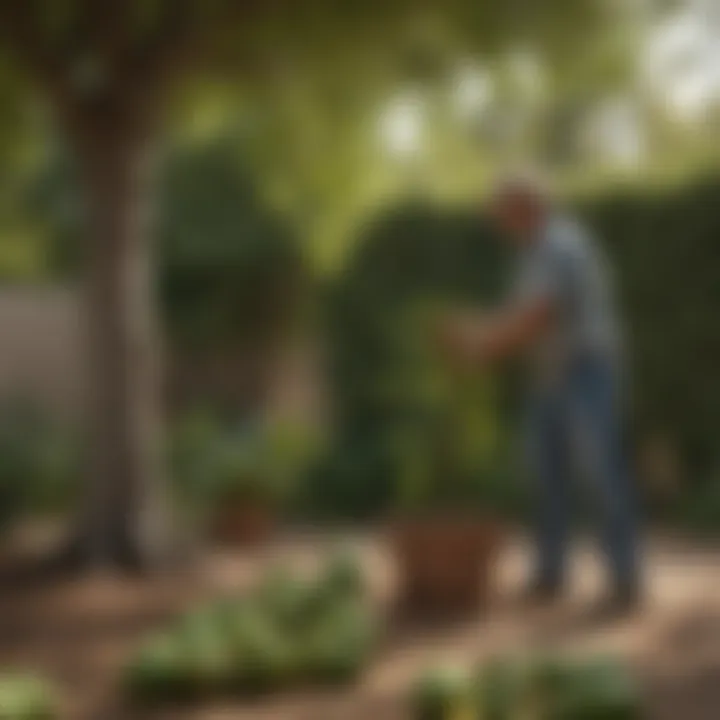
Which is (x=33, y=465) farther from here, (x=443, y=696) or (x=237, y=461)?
(x=443, y=696)

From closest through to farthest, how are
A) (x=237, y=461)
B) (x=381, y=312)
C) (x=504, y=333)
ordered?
(x=504, y=333), (x=237, y=461), (x=381, y=312)

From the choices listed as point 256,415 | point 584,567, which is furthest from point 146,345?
point 256,415

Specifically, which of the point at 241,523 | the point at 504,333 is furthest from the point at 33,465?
the point at 504,333

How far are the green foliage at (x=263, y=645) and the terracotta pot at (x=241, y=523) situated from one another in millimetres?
3254

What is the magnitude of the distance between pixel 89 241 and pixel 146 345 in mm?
560

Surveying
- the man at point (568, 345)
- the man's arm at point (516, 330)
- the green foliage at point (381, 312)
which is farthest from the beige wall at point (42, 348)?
the man's arm at point (516, 330)

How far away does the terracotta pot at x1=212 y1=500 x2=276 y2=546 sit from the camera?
8484 millimetres

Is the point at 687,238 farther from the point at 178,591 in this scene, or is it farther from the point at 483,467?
the point at 178,591

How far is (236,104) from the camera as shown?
7.88 meters

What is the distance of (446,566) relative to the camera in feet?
19.5

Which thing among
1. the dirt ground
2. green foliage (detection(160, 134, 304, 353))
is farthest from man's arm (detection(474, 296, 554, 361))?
green foliage (detection(160, 134, 304, 353))

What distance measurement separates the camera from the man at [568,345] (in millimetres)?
5945

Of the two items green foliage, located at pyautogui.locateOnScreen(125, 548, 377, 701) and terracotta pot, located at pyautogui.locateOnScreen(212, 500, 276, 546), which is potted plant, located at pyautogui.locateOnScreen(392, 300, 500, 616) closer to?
green foliage, located at pyautogui.locateOnScreen(125, 548, 377, 701)

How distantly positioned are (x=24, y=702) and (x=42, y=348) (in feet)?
26.1
